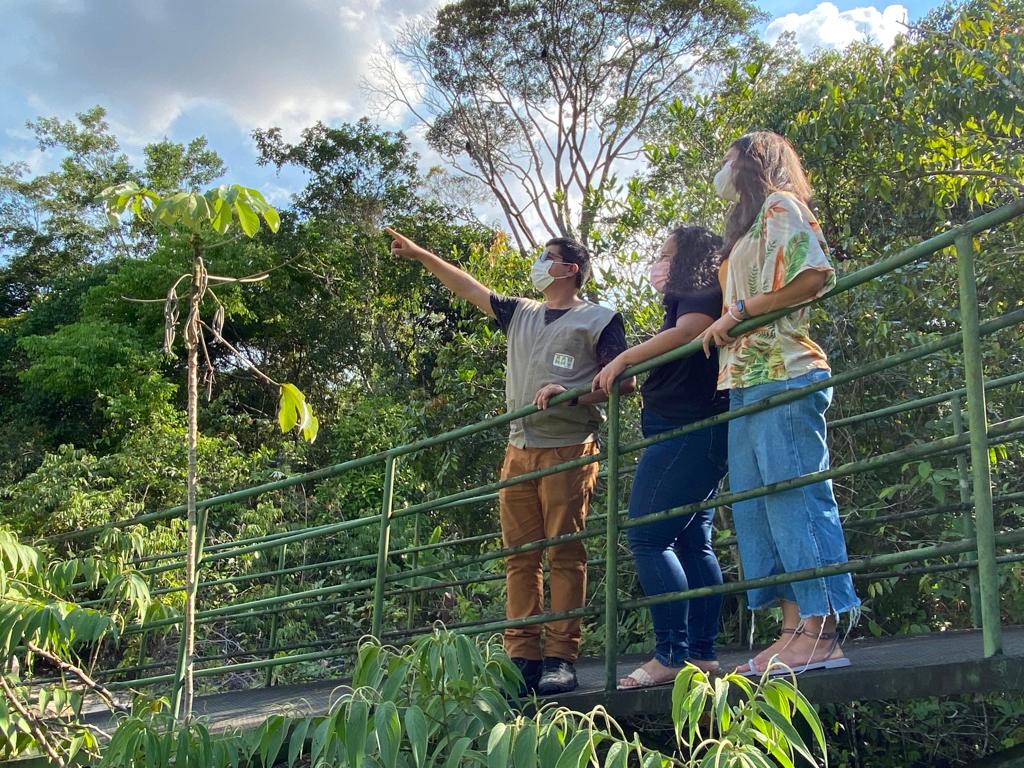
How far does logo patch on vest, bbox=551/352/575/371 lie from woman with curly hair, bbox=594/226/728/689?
1.19 feet

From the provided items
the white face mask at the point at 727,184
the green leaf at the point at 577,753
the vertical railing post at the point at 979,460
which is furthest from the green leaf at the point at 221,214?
the vertical railing post at the point at 979,460

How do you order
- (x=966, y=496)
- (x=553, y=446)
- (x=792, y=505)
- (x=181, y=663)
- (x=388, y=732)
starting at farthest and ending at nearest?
(x=181, y=663)
(x=966, y=496)
(x=553, y=446)
(x=792, y=505)
(x=388, y=732)

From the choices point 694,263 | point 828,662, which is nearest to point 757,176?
point 694,263

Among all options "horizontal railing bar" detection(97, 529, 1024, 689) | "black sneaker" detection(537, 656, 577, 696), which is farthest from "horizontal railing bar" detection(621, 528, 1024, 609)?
"black sneaker" detection(537, 656, 577, 696)

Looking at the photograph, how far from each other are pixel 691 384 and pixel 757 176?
70 cm

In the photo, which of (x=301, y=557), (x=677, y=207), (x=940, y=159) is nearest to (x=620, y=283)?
(x=677, y=207)

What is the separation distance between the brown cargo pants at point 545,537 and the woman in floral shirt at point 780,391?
640 millimetres

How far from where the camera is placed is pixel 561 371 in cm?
352

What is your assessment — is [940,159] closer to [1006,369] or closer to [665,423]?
[1006,369]

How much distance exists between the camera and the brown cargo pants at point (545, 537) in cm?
328

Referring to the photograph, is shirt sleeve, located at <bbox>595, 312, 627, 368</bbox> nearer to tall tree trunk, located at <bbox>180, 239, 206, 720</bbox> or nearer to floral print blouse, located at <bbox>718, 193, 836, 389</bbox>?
floral print blouse, located at <bbox>718, 193, 836, 389</bbox>

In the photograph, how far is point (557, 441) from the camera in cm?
345

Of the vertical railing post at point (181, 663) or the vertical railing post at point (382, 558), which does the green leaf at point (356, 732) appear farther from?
the vertical railing post at point (181, 663)

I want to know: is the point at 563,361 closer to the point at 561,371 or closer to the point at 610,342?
the point at 561,371
